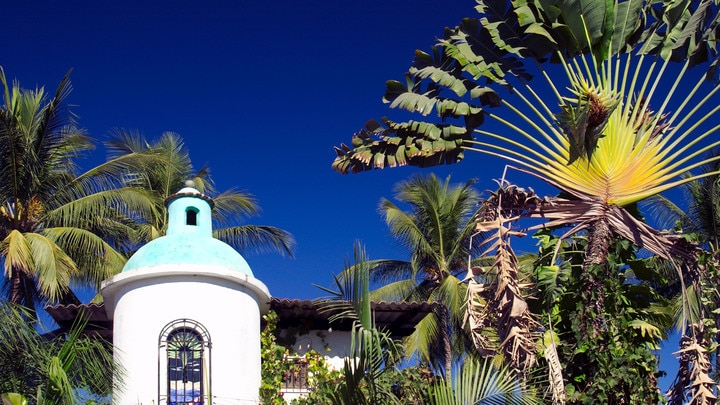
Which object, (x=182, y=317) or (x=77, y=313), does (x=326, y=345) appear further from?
(x=77, y=313)

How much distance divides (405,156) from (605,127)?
2.83 meters

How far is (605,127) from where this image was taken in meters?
11.9

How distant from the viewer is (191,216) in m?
16.2

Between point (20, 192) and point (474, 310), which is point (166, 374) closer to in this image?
point (474, 310)

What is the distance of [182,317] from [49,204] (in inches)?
307

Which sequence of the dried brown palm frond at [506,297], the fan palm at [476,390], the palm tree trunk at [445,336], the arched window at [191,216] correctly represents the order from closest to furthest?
1. the fan palm at [476,390]
2. the dried brown palm frond at [506,297]
3. the arched window at [191,216]
4. the palm tree trunk at [445,336]

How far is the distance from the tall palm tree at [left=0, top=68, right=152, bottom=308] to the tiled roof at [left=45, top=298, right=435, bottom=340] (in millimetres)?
2390

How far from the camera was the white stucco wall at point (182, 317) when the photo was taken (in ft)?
46.7

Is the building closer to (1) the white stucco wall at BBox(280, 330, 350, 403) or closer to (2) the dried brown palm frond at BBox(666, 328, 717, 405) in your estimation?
(1) the white stucco wall at BBox(280, 330, 350, 403)

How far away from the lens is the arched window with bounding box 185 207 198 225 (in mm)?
16047

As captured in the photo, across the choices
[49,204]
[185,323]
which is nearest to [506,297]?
[185,323]

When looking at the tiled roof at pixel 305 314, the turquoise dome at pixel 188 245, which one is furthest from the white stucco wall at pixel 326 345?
the turquoise dome at pixel 188 245

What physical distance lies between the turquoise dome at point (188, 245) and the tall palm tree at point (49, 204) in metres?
3.64

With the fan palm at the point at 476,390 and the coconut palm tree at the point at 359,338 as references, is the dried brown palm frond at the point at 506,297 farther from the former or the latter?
the coconut palm tree at the point at 359,338
